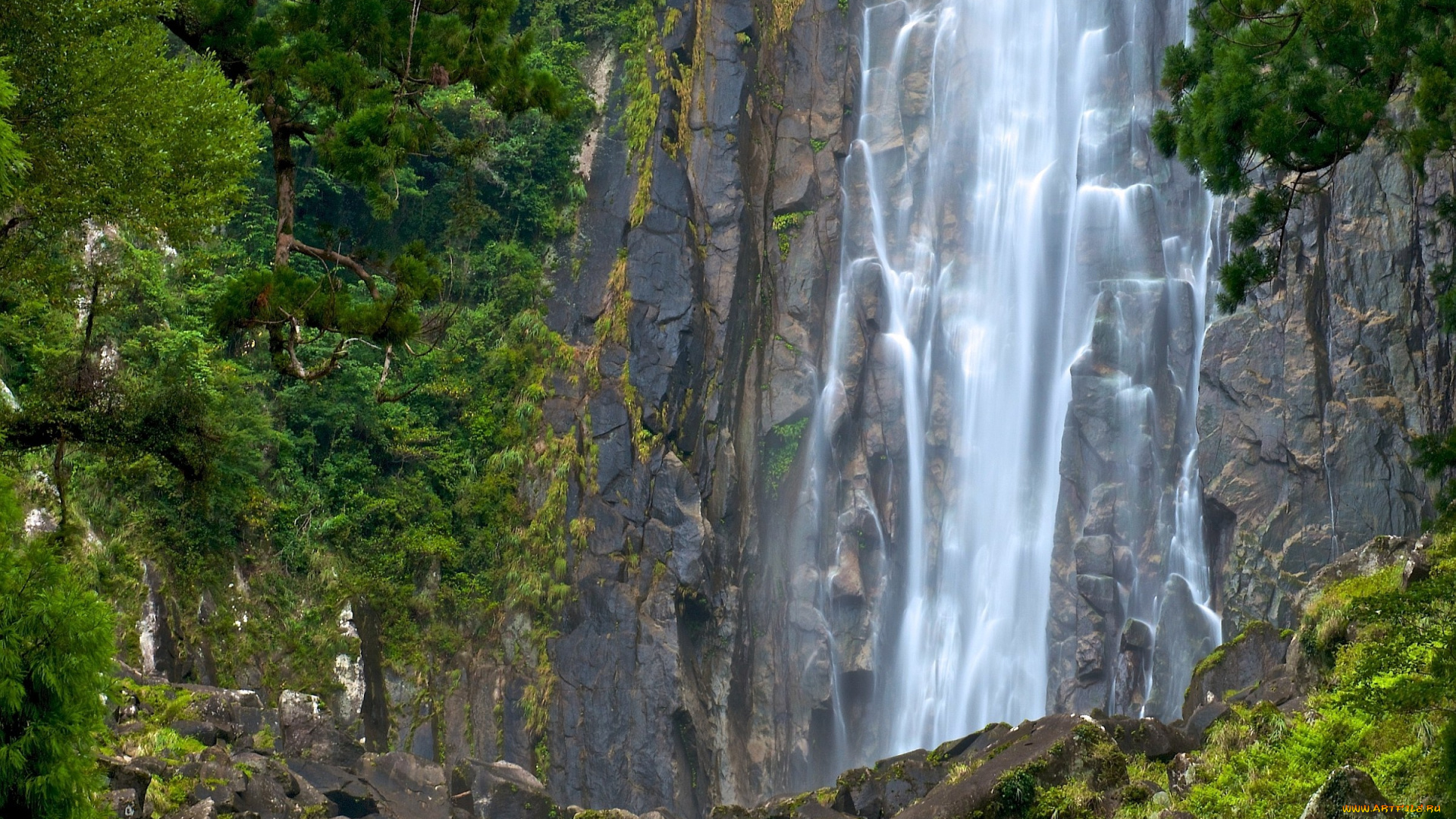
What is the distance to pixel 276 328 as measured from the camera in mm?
7996

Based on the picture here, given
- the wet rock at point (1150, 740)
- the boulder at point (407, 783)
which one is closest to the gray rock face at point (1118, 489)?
the wet rock at point (1150, 740)

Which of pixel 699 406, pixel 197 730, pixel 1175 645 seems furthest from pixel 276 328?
pixel 1175 645

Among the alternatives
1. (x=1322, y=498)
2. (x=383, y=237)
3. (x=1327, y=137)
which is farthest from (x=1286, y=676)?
(x=383, y=237)

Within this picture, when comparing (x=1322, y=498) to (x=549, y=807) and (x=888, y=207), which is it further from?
(x=549, y=807)

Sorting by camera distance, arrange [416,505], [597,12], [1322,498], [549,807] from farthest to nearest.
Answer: [597,12], [416,505], [1322,498], [549,807]

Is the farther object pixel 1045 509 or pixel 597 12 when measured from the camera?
pixel 597 12

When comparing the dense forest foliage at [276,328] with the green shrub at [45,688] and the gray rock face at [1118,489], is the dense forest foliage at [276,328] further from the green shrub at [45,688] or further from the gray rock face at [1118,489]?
the gray rock face at [1118,489]

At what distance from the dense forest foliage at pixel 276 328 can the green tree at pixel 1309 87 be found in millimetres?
5941

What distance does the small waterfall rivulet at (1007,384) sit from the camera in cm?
2277

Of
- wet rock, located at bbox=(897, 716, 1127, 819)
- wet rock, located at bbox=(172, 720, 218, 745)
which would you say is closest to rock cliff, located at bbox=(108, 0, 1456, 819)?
wet rock, located at bbox=(172, 720, 218, 745)

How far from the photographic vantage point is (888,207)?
27.3 metres

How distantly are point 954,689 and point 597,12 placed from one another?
17.0 metres

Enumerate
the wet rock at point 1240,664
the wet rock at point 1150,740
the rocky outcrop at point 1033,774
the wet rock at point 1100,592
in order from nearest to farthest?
1. the rocky outcrop at point 1033,774
2. the wet rock at point 1150,740
3. the wet rock at point 1240,664
4. the wet rock at point 1100,592

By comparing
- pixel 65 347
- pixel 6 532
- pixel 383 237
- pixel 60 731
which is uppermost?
pixel 383 237
